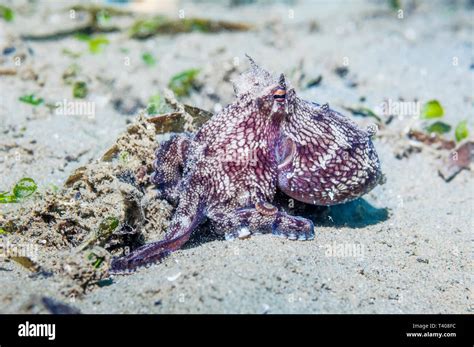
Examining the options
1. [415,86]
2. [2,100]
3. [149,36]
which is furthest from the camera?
[149,36]

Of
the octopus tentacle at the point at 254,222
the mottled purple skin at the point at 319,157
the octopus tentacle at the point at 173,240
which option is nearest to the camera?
the octopus tentacle at the point at 173,240

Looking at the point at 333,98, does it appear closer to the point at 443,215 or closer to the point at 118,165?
the point at 443,215

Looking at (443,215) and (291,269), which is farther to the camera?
(443,215)

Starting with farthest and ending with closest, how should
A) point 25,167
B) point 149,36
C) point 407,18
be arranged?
point 407,18 → point 149,36 → point 25,167

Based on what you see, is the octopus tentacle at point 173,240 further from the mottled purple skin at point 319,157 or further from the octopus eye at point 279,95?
the octopus eye at point 279,95

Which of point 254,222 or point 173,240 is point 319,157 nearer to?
point 254,222

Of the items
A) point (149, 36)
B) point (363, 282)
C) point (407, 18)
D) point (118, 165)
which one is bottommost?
point (363, 282)

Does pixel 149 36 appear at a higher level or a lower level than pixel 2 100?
higher

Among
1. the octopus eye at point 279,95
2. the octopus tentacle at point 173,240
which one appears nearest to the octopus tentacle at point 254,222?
the octopus tentacle at point 173,240

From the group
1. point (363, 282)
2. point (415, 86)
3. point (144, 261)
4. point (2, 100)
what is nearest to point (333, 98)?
point (415, 86)
